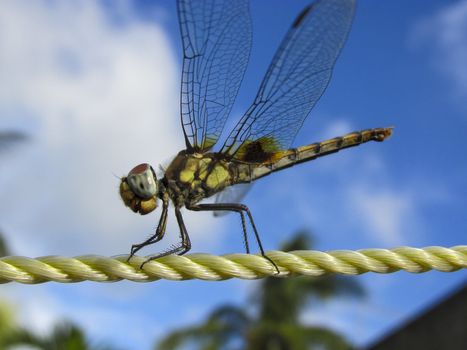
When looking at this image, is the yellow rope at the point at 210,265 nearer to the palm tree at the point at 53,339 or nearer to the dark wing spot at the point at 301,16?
the dark wing spot at the point at 301,16

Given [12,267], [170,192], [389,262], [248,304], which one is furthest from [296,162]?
[248,304]

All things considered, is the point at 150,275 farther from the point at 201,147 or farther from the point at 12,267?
the point at 201,147

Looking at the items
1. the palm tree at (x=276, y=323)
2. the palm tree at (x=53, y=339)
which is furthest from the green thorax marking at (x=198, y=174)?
the palm tree at (x=276, y=323)

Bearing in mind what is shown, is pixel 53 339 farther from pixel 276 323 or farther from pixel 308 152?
pixel 276 323

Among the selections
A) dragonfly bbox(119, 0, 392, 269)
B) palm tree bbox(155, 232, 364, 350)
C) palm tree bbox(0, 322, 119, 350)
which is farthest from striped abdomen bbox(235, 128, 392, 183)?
palm tree bbox(155, 232, 364, 350)

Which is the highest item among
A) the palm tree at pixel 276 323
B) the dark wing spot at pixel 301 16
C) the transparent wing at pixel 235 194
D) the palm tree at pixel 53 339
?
the dark wing spot at pixel 301 16

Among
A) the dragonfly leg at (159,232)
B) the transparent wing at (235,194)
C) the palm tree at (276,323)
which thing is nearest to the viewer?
the dragonfly leg at (159,232)

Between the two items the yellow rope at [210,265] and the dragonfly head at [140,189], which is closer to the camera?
the yellow rope at [210,265]
